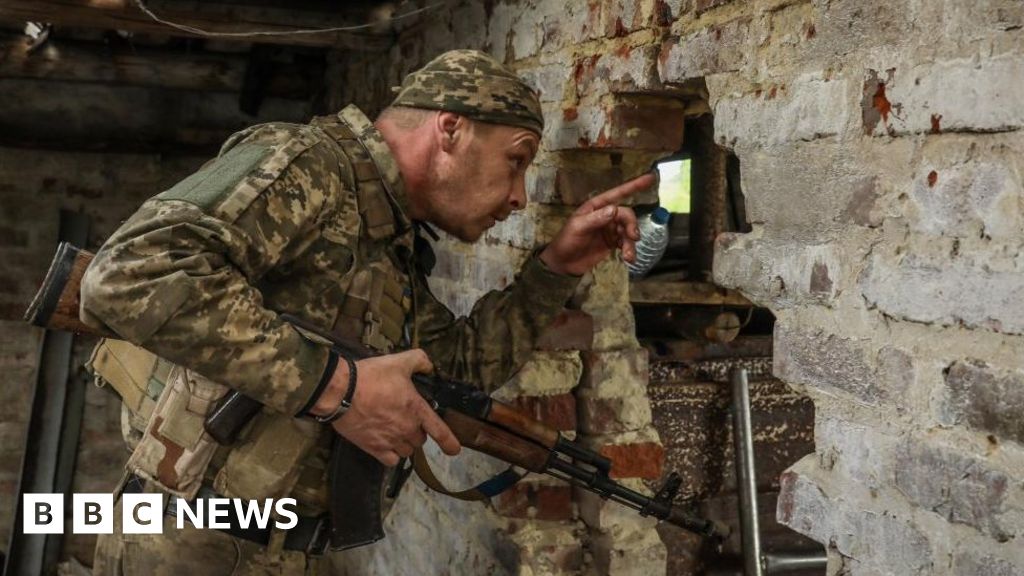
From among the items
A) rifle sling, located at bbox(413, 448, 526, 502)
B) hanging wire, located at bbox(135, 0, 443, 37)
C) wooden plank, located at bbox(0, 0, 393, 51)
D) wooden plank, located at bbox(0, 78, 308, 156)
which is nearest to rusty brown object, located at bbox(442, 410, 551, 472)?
rifle sling, located at bbox(413, 448, 526, 502)

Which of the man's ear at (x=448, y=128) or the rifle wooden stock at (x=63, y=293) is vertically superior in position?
the man's ear at (x=448, y=128)

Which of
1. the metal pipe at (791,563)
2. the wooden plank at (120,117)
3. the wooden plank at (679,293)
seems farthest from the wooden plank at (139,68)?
the metal pipe at (791,563)

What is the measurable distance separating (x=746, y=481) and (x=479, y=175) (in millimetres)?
1715

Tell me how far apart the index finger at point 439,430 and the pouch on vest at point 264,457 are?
231 millimetres

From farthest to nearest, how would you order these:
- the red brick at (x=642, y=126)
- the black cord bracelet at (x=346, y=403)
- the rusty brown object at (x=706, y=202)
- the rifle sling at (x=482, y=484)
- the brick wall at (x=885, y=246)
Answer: the rusty brown object at (x=706, y=202), the rifle sling at (x=482, y=484), the red brick at (x=642, y=126), the black cord bracelet at (x=346, y=403), the brick wall at (x=885, y=246)

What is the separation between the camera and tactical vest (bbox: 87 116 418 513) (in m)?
1.84

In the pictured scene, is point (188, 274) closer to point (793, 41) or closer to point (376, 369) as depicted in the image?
point (376, 369)

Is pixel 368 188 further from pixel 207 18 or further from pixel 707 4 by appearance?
pixel 207 18

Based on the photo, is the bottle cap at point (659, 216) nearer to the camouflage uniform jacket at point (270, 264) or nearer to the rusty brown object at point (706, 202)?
the rusty brown object at point (706, 202)

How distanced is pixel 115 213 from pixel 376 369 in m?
3.51

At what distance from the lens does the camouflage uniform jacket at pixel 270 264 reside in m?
1.55

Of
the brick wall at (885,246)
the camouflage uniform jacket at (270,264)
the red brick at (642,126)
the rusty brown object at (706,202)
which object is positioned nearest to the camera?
the brick wall at (885,246)

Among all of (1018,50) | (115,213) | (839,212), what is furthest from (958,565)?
(115,213)

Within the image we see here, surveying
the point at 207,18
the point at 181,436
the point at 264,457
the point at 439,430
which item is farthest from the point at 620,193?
the point at 207,18
